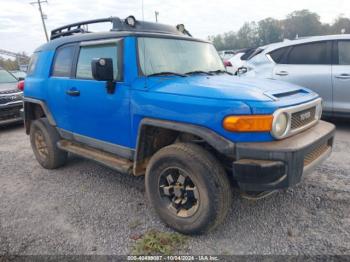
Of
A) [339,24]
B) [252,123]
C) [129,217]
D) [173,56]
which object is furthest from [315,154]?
[339,24]

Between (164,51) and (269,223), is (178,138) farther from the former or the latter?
(269,223)

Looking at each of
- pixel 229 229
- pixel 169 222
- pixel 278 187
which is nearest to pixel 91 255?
pixel 169 222

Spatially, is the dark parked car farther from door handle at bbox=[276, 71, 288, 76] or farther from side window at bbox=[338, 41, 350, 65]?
side window at bbox=[338, 41, 350, 65]

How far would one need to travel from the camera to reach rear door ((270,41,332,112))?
219 inches

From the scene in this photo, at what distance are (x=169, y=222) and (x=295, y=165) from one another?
130 centimetres

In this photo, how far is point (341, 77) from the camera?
Answer: 538 centimetres

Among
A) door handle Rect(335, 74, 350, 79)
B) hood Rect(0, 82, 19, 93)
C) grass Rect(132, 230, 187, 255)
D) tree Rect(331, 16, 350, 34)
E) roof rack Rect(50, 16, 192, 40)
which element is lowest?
grass Rect(132, 230, 187, 255)

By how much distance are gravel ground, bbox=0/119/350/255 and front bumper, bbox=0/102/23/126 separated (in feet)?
11.2

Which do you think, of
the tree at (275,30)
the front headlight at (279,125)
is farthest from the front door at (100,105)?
the tree at (275,30)

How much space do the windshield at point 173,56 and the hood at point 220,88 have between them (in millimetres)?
182

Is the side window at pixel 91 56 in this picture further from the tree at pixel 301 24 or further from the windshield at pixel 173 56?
the tree at pixel 301 24

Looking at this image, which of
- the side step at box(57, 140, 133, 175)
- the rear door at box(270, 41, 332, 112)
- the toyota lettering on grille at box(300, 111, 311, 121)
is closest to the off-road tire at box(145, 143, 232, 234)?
the side step at box(57, 140, 133, 175)

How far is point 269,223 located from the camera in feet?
9.55

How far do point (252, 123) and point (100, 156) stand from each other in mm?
2067
